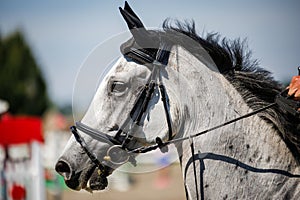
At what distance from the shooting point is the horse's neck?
319 centimetres

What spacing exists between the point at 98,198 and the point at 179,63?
1.08 metres

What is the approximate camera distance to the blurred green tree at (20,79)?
43.3 m

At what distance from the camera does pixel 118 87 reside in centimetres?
341

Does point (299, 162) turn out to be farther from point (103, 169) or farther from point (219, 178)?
point (103, 169)

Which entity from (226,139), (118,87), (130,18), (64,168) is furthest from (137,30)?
(64,168)

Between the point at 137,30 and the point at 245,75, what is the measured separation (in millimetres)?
723

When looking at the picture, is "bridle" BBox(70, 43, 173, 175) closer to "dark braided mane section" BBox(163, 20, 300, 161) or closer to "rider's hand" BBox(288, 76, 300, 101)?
Result: "dark braided mane section" BBox(163, 20, 300, 161)

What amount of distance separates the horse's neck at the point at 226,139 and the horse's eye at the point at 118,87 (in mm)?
381

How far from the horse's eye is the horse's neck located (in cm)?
38

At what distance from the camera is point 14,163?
339 inches

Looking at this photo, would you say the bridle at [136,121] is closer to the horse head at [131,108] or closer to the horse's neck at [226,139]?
the horse head at [131,108]

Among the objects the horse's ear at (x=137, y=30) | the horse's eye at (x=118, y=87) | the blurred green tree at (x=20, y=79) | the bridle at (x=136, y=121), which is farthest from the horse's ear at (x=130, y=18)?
the blurred green tree at (x=20, y=79)

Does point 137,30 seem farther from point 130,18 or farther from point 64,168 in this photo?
point 64,168

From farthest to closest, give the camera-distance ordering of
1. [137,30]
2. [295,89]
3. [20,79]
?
[20,79]
[137,30]
[295,89]
